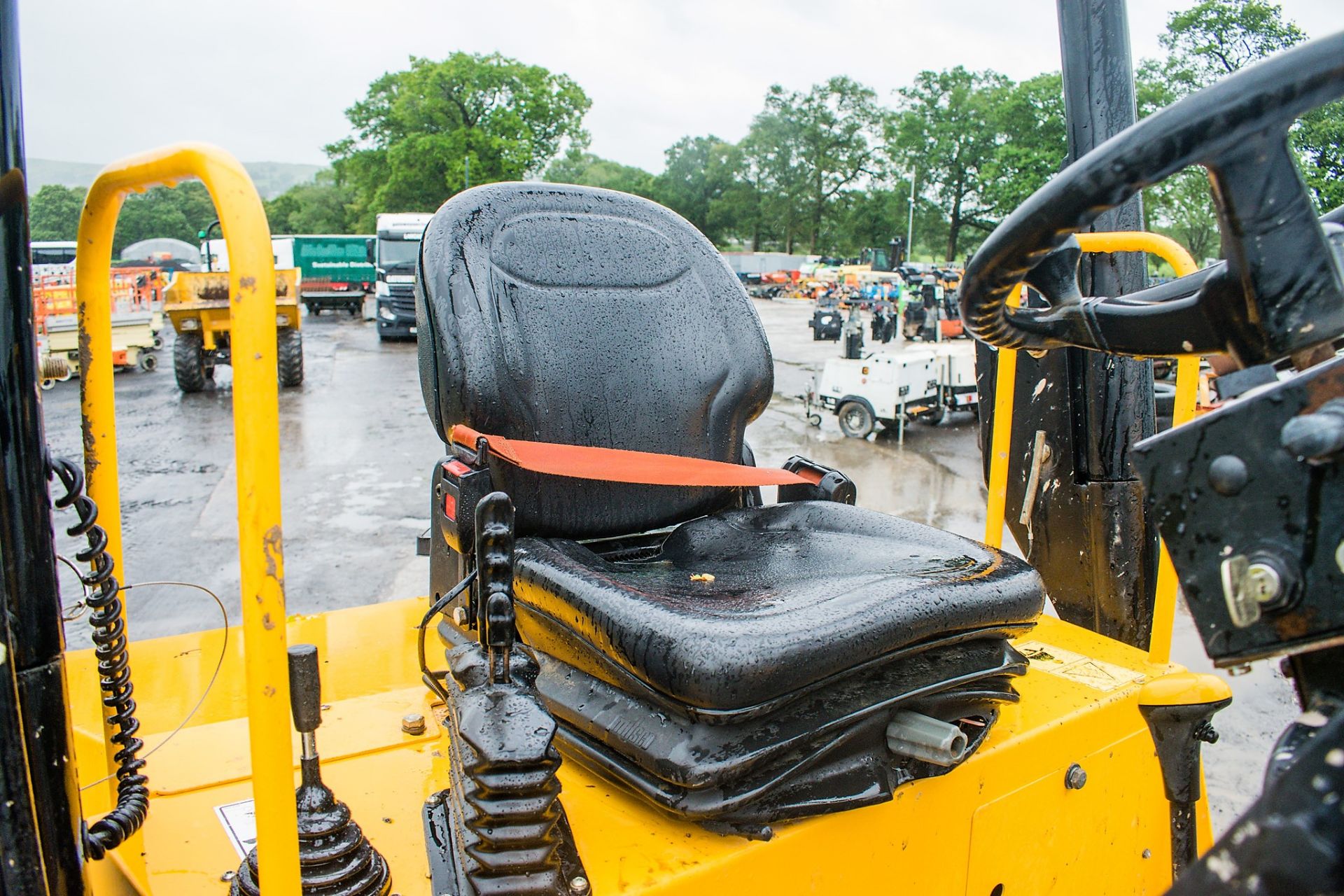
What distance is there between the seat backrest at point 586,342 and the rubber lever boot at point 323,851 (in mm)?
759

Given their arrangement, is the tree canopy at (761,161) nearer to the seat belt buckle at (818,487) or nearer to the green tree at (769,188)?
the green tree at (769,188)

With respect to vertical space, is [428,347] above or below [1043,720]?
above

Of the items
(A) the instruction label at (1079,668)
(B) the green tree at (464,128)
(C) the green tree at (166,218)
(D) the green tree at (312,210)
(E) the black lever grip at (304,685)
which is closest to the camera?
(E) the black lever grip at (304,685)

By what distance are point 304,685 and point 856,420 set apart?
864 centimetres

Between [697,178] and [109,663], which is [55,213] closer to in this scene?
[109,663]

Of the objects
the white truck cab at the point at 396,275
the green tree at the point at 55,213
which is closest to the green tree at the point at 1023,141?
the white truck cab at the point at 396,275

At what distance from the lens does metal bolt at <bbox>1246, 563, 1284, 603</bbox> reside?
0.79 meters

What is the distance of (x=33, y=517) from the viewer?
105cm

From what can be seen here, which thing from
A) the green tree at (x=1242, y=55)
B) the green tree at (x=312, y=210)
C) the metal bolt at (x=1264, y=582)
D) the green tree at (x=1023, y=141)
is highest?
the green tree at (x=1023, y=141)

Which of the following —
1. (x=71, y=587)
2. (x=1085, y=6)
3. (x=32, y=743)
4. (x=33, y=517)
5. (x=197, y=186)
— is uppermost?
(x=197, y=186)

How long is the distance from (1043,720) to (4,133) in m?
1.71

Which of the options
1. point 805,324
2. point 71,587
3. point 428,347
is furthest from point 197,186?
point 428,347

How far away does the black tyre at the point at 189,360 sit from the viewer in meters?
11.8

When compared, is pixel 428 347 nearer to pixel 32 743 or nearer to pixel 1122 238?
pixel 32 743
